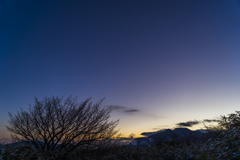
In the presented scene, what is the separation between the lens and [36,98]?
27.4 ft

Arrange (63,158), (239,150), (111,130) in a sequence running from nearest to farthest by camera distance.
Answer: (239,150)
(63,158)
(111,130)

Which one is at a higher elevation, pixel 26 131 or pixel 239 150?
pixel 26 131

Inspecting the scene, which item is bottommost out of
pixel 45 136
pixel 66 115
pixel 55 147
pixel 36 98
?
pixel 55 147

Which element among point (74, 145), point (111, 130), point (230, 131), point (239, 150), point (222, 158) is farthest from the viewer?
point (111, 130)

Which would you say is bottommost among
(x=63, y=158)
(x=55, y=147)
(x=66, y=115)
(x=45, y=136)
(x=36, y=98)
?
(x=63, y=158)

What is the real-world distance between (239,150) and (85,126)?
6.45 m

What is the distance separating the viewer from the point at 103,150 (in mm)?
8258

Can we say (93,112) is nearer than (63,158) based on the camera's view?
No

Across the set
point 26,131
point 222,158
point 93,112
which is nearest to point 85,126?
point 93,112

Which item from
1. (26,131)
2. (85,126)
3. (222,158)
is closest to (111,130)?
(85,126)

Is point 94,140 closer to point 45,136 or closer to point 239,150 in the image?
point 45,136

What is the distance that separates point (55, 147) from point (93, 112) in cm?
263

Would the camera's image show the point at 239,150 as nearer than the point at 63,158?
Yes

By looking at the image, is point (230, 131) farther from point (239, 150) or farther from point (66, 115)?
point (66, 115)
